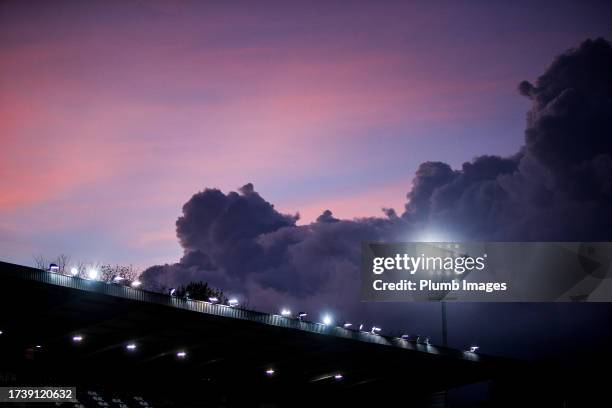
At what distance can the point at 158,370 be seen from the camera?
70.8 metres

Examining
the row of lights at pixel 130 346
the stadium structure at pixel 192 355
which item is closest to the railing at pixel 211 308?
the stadium structure at pixel 192 355

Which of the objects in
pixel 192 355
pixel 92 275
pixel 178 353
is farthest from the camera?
pixel 192 355

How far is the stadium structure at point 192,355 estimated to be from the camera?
1879 inches

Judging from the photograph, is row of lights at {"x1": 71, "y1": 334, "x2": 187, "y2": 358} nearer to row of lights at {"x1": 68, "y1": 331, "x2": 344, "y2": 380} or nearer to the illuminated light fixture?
row of lights at {"x1": 68, "y1": 331, "x2": 344, "y2": 380}

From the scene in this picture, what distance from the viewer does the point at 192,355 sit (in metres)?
67.4

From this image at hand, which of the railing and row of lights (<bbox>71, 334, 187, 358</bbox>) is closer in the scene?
the railing

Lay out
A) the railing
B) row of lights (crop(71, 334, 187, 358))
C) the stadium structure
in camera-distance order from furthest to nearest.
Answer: row of lights (crop(71, 334, 187, 358)) → the stadium structure → the railing

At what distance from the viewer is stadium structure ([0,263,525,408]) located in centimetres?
4772

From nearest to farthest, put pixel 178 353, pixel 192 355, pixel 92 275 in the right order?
pixel 92 275
pixel 178 353
pixel 192 355

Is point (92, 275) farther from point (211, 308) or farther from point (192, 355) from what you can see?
point (192, 355)

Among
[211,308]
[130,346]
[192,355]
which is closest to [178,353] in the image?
[192,355]

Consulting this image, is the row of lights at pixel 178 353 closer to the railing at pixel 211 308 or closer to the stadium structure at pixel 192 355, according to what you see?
the stadium structure at pixel 192 355

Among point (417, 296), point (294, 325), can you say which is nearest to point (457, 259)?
point (417, 296)

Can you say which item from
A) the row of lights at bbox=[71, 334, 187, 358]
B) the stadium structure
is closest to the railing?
the stadium structure
